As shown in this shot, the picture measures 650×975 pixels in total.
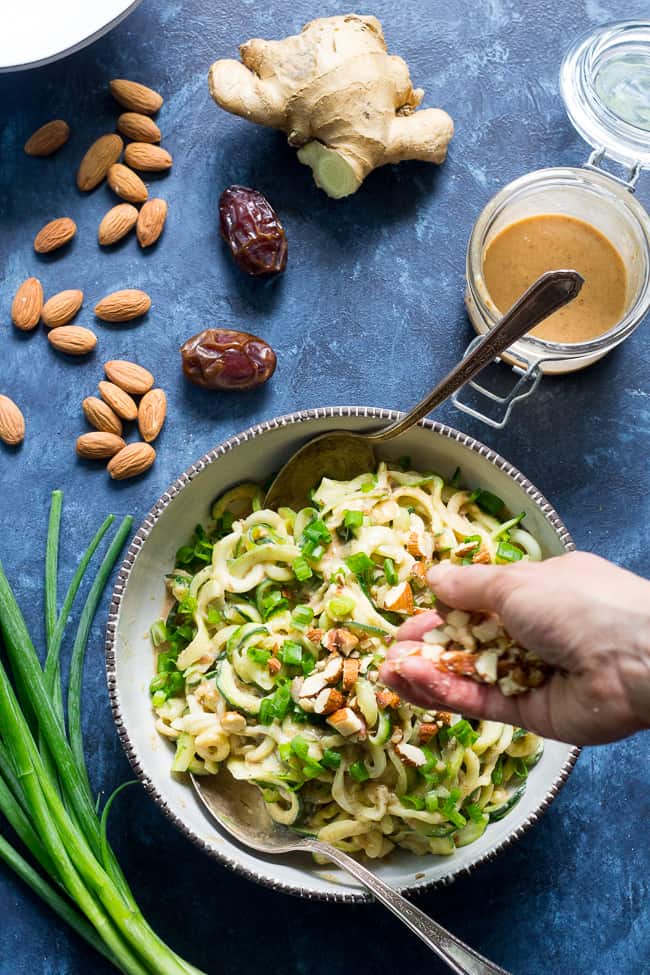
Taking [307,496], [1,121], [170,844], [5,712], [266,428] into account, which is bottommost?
[170,844]

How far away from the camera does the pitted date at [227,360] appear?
3020 millimetres

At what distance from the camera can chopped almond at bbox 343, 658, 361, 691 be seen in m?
2.48

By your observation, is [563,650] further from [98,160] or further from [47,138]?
[47,138]

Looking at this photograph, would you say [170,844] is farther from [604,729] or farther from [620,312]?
[620,312]

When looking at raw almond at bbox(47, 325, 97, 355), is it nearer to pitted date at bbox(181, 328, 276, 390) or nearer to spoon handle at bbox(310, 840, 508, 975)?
pitted date at bbox(181, 328, 276, 390)

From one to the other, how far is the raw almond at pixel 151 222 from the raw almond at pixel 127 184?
0.04 metres

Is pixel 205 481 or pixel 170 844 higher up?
pixel 205 481

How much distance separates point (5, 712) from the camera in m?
2.80

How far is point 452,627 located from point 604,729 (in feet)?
1.19

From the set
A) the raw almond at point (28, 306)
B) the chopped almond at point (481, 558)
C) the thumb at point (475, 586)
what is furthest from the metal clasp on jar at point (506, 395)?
the raw almond at point (28, 306)

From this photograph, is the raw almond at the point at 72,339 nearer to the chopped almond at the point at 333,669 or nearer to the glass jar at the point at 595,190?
the glass jar at the point at 595,190

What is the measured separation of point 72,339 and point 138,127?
2.27 ft

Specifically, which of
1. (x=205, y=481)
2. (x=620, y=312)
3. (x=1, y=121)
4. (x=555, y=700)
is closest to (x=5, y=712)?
(x=205, y=481)

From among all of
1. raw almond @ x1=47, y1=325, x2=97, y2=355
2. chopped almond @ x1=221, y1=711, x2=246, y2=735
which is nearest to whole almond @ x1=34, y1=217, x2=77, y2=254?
raw almond @ x1=47, y1=325, x2=97, y2=355
